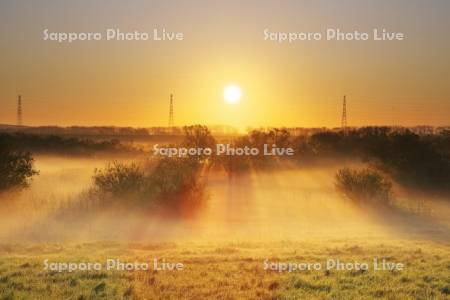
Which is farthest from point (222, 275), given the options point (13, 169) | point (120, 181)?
point (13, 169)

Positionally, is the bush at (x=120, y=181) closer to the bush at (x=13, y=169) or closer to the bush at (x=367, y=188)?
the bush at (x=13, y=169)

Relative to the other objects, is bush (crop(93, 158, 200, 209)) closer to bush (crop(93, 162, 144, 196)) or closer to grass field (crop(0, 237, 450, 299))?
bush (crop(93, 162, 144, 196))

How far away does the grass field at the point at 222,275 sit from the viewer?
1179cm

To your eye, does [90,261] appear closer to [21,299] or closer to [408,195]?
[21,299]

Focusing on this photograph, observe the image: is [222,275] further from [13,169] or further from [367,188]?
[13,169]

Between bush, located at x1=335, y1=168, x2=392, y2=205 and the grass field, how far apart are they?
995cm

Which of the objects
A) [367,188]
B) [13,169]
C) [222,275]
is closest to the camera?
[222,275]

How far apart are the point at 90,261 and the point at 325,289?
226 inches

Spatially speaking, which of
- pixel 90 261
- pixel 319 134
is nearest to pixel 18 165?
pixel 90 261

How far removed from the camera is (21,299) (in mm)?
11086

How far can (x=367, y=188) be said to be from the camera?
92.3 ft

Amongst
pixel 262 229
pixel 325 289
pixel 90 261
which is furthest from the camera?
pixel 262 229

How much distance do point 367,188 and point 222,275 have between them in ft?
53.3

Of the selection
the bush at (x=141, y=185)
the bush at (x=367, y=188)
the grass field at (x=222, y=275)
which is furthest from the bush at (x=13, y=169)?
the bush at (x=367, y=188)
